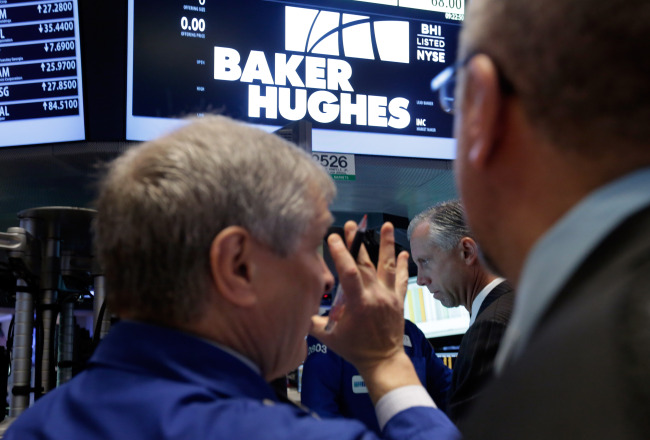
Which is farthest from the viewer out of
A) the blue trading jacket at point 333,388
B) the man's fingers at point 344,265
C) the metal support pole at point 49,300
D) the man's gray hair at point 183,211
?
the blue trading jacket at point 333,388

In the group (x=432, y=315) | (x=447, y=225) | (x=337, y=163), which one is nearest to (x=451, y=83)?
(x=337, y=163)

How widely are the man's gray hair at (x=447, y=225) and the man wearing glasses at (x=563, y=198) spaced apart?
2.02 m

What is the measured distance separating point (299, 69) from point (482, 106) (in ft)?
6.70

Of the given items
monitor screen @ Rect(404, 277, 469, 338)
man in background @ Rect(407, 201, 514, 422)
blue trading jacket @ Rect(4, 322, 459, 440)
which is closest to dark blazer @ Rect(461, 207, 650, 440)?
blue trading jacket @ Rect(4, 322, 459, 440)

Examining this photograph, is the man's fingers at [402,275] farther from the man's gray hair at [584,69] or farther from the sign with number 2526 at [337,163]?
the sign with number 2526 at [337,163]

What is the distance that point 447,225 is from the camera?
8.64 feet

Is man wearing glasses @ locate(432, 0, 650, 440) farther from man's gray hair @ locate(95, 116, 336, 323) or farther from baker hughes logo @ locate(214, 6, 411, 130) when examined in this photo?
baker hughes logo @ locate(214, 6, 411, 130)

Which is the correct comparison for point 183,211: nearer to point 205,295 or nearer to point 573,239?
point 205,295

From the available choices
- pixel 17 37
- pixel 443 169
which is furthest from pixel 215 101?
pixel 443 169

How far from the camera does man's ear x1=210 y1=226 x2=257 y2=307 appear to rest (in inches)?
30.9

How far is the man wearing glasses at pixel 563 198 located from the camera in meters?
0.33

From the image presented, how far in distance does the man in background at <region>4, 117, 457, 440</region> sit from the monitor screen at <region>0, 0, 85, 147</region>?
1.70 m

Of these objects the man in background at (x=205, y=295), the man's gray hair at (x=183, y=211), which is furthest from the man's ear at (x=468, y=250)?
the man's gray hair at (x=183, y=211)

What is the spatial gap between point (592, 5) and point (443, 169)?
2.31 metres
